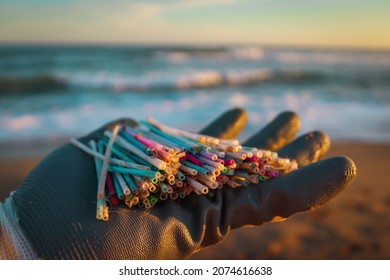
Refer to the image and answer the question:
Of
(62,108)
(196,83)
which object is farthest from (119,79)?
(62,108)

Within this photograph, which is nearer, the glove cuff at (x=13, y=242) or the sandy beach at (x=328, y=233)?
the glove cuff at (x=13, y=242)

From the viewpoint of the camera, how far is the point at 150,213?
1692mm

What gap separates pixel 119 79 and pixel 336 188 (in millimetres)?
9475

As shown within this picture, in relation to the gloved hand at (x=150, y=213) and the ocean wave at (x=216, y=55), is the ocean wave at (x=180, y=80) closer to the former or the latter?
the ocean wave at (x=216, y=55)

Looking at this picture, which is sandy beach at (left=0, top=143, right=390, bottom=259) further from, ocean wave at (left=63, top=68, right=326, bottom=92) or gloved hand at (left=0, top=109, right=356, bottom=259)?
ocean wave at (left=63, top=68, right=326, bottom=92)

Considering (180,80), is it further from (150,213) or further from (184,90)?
(150,213)

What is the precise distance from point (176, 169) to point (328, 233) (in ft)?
6.90

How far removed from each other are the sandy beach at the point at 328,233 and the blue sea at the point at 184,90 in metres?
1.65

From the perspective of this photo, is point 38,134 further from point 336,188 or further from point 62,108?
point 336,188

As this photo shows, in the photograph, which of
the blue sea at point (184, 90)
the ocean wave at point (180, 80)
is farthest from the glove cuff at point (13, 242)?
the ocean wave at point (180, 80)

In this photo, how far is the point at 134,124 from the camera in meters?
2.61

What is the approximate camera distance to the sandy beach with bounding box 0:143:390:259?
311 cm

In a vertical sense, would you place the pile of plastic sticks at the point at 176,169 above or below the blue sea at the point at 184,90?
below

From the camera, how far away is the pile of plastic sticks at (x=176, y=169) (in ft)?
5.51
